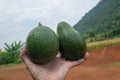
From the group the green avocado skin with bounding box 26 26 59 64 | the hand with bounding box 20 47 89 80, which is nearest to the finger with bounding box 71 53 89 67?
the hand with bounding box 20 47 89 80

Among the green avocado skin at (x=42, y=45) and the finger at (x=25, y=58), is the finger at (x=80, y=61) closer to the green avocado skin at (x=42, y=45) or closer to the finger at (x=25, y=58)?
the green avocado skin at (x=42, y=45)

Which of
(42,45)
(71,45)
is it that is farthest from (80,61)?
(42,45)

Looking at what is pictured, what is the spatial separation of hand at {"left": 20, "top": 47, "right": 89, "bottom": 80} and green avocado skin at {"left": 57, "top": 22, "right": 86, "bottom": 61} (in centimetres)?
6

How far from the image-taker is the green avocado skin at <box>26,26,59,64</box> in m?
2.54

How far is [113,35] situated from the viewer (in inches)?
1791

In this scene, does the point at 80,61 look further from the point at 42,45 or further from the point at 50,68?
the point at 42,45

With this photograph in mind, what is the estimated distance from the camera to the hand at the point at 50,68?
9.01 feet

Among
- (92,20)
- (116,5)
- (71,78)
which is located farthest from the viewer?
(92,20)

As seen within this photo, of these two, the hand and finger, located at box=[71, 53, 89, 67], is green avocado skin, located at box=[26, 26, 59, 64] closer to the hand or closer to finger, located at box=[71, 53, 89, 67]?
the hand

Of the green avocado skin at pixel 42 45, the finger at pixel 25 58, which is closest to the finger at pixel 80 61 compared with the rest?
→ the green avocado skin at pixel 42 45

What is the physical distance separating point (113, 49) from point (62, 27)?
2565 cm

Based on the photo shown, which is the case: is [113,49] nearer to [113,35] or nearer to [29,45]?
[113,35]

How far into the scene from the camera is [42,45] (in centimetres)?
256

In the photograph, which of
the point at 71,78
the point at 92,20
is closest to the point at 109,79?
the point at 71,78
